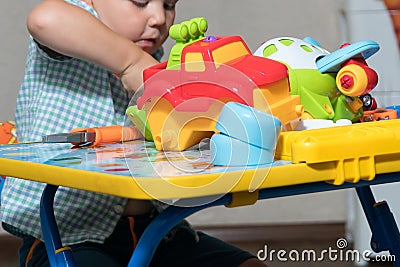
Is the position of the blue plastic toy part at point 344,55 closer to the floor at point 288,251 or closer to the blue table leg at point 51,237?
the blue table leg at point 51,237

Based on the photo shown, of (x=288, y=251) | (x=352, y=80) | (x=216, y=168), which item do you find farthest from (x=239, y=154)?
(x=288, y=251)

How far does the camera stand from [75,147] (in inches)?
26.4

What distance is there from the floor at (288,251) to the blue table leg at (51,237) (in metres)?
1.00

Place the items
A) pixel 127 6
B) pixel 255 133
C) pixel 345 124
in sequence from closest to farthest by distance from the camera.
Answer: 1. pixel 255 133
2. pixel 345 124
3. pixel 127 6

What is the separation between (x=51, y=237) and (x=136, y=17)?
0.96ft

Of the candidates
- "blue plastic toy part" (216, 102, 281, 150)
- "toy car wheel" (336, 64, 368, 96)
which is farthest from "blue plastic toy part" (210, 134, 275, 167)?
"toy car wheel" (336, 64, 368, 96)

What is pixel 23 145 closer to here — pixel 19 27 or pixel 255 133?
pixel 255 133

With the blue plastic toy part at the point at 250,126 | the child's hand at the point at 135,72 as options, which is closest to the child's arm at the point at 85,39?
the child's hand at the point at 135,72

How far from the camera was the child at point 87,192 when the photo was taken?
A: 83 centimetres

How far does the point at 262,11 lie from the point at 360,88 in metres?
1.24

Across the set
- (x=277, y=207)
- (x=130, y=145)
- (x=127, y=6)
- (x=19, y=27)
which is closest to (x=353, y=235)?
(x=277, y=207)

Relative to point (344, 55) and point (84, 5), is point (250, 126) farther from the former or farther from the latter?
point (84, 5)

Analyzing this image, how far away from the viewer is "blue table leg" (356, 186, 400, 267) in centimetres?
83

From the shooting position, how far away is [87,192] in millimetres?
845
